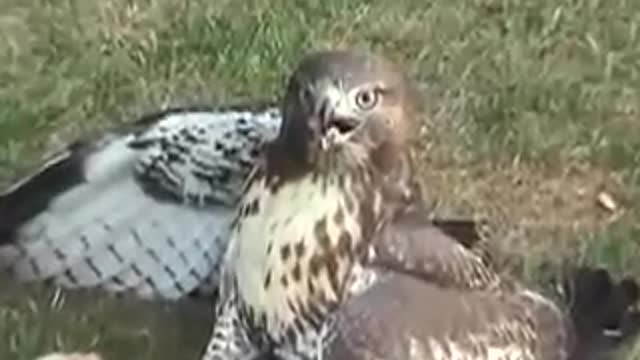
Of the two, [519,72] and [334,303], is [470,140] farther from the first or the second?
[334,303]

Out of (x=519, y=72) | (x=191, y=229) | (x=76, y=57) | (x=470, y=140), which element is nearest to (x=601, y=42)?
(x=519, y=72)

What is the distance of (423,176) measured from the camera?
646cm

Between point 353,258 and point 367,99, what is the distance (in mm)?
316

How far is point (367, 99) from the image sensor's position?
4754 millimetres

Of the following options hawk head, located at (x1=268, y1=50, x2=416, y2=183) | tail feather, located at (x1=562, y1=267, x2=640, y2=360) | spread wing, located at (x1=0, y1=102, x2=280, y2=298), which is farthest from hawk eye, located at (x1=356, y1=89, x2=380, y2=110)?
spread wing, located at (x1=0, y1=102, x2=280, y2=298)

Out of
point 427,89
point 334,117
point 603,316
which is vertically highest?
point 334,117

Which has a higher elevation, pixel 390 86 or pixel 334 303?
pixel 390 86

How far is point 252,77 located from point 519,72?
748mm

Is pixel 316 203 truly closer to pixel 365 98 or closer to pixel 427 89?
pixel 365 98

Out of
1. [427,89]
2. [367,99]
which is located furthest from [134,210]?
[427,89]

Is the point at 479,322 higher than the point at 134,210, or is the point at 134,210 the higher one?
the point at 134,210

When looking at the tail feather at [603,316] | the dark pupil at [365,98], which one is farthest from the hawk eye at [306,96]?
the tail feather at [603,316]

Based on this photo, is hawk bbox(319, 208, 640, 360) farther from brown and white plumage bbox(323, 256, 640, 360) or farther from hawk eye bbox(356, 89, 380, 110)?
hawk eye bbox(356, 89, 380, 110)

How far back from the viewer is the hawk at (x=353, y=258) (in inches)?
185
